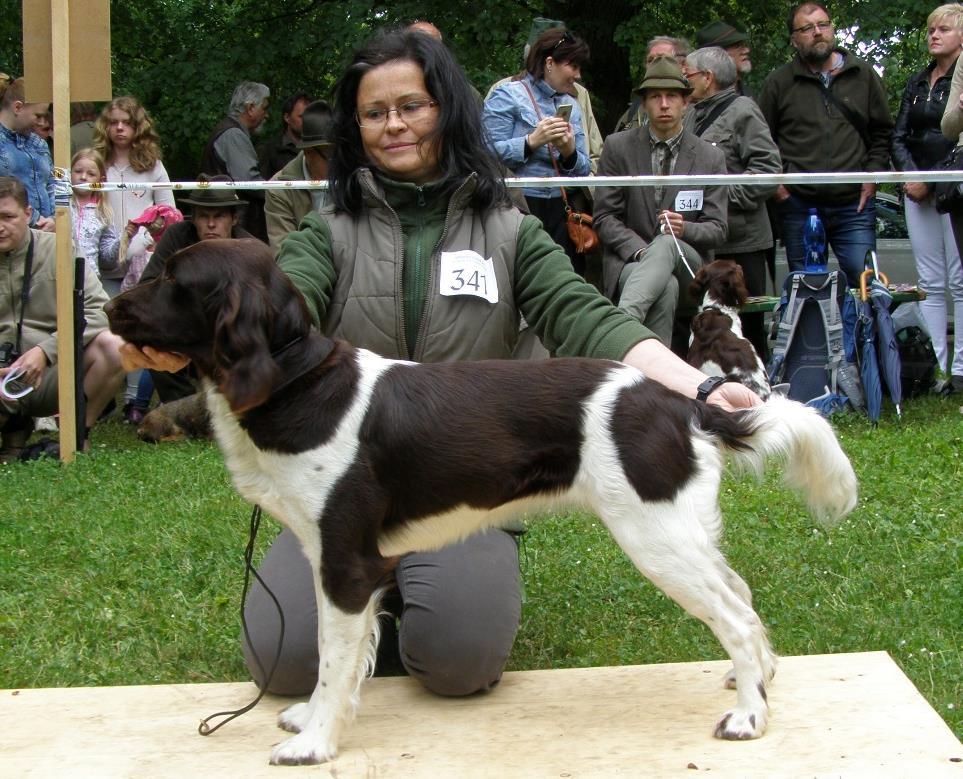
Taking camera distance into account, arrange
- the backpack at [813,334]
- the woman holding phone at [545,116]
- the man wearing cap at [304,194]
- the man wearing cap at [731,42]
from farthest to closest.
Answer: the man wearing cap at [731,42] < the man wearing cap at [304,194] < the woman holding phone at [545,116] < the backpack at [813,334]

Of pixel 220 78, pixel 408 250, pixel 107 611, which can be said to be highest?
pixel 220 78

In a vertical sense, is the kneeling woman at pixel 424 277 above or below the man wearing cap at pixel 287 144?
below

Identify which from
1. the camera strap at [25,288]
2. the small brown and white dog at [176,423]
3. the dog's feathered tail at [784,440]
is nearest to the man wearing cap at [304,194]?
the small brown and white dog at [176,423]

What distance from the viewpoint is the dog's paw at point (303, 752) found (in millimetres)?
2721

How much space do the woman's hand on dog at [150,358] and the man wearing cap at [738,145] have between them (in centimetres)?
546

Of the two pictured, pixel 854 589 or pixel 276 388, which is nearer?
pixel 276 388

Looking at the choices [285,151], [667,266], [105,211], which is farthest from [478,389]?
[285,151]

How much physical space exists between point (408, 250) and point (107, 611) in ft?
6.40

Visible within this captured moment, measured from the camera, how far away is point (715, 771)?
2.59m

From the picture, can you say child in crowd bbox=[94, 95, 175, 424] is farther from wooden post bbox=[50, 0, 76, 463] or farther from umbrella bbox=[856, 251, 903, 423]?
umbrella bbox=[856, 251, 903, 423]

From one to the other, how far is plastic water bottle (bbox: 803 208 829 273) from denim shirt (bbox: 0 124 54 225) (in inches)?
207

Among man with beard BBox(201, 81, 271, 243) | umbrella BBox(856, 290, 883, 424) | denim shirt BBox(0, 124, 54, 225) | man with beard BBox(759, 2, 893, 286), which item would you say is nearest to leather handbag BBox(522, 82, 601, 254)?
man with beard BBox(759, 2, 893, 286)

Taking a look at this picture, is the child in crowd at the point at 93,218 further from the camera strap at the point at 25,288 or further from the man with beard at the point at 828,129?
the man with beard at the point at 828,129

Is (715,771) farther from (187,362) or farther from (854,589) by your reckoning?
(854,589)
